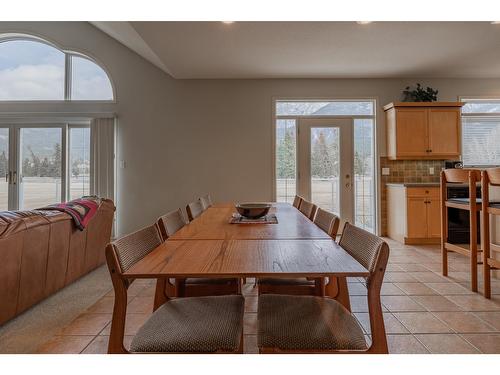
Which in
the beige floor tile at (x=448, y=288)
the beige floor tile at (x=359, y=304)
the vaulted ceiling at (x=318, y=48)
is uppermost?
the vaulted ceiling at (x=318, y=48)

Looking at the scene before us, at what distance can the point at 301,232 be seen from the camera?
1.45m

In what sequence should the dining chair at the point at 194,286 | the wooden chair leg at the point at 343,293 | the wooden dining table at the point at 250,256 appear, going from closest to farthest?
the wooden dining table at the point at 250,256
the wooden chair leg at the point at 343,293
the dining chair at the point at 194,286

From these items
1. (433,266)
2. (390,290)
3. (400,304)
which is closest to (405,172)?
(433,266)

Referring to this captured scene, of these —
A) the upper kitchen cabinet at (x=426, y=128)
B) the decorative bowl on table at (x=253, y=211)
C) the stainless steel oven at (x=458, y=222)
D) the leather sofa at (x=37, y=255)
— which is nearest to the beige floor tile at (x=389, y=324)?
the decorative bowl on table at (x=253, y=211)

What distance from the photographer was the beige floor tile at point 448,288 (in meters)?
2.41

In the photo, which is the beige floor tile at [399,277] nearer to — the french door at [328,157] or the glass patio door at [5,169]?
the french door at [328,157]

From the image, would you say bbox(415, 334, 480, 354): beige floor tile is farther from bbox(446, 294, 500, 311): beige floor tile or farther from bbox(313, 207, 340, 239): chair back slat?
bbox(313, 207, 340, 239): chair back slat

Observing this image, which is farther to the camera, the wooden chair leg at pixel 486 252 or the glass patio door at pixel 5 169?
the glass patio door at pixel 5 169

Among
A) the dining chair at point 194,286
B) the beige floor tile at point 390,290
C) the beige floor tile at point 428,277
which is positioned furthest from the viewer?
the beige floor tile at point 428,277

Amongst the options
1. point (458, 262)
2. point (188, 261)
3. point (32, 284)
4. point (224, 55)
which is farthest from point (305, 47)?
point (32, 284)

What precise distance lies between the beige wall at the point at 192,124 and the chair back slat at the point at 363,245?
3379 mm

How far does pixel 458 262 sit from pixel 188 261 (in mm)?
3510

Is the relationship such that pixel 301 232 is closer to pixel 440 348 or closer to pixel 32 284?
pixel 440 348

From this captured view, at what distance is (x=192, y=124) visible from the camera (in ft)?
15.4
